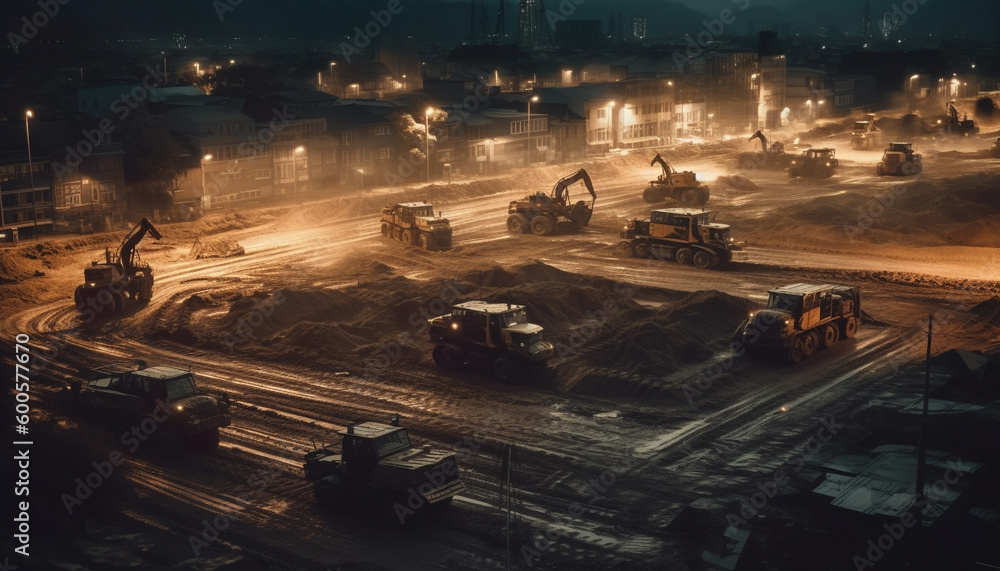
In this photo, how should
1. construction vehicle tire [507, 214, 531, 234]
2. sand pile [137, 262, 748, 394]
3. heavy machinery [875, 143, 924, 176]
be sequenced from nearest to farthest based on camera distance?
1. sand pile [137, 262, 748, 394]
2. construction vehicle tire [507, 214, 531, 234]
3. heavy machinery [875, 143, 924, 176]

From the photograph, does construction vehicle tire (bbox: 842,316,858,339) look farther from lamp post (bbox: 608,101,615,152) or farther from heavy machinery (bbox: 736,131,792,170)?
lamp post (bbox: 608,101,615,152)

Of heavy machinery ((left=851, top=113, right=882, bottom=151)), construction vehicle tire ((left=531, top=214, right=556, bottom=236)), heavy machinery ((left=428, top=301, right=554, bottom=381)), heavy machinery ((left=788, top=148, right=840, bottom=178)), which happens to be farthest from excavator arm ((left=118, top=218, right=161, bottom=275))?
heavy machinery ((left=851, top=113, right=882, bottom=151))

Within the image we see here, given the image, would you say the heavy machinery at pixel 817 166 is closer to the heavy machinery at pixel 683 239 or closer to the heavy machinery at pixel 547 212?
the heavy machinery at pixel 547 212

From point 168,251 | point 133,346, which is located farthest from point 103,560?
point 168,251

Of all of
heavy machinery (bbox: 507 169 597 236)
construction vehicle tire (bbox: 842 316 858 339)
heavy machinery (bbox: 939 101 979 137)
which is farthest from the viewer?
heavy machinery (bbox: 939 101 979 137)

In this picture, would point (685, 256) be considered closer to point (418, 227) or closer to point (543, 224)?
point (543, 224)

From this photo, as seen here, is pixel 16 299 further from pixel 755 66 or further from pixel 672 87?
pixel 755 66
